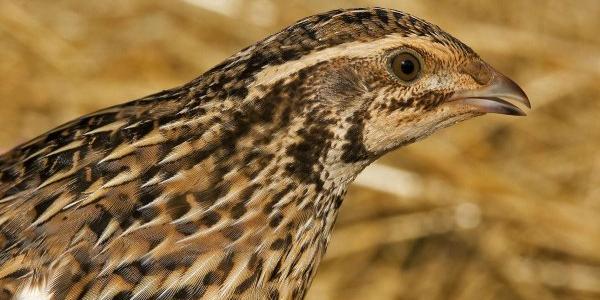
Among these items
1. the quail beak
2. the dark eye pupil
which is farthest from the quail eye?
the quail beak

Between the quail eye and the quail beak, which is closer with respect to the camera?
the quail eye

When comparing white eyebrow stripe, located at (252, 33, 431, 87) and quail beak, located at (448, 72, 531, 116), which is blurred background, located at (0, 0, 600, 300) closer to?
quail beak, located at (448, 72, 531, 116)

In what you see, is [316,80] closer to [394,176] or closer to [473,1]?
[394,176]

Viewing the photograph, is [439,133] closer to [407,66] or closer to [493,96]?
[493,96]

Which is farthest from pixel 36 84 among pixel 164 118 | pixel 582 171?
pixel 164 118

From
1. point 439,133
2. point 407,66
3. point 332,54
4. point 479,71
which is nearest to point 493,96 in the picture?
point 479,71

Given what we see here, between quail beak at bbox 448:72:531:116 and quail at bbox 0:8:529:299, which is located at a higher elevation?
quail beak at bbox 448:72:531:116
